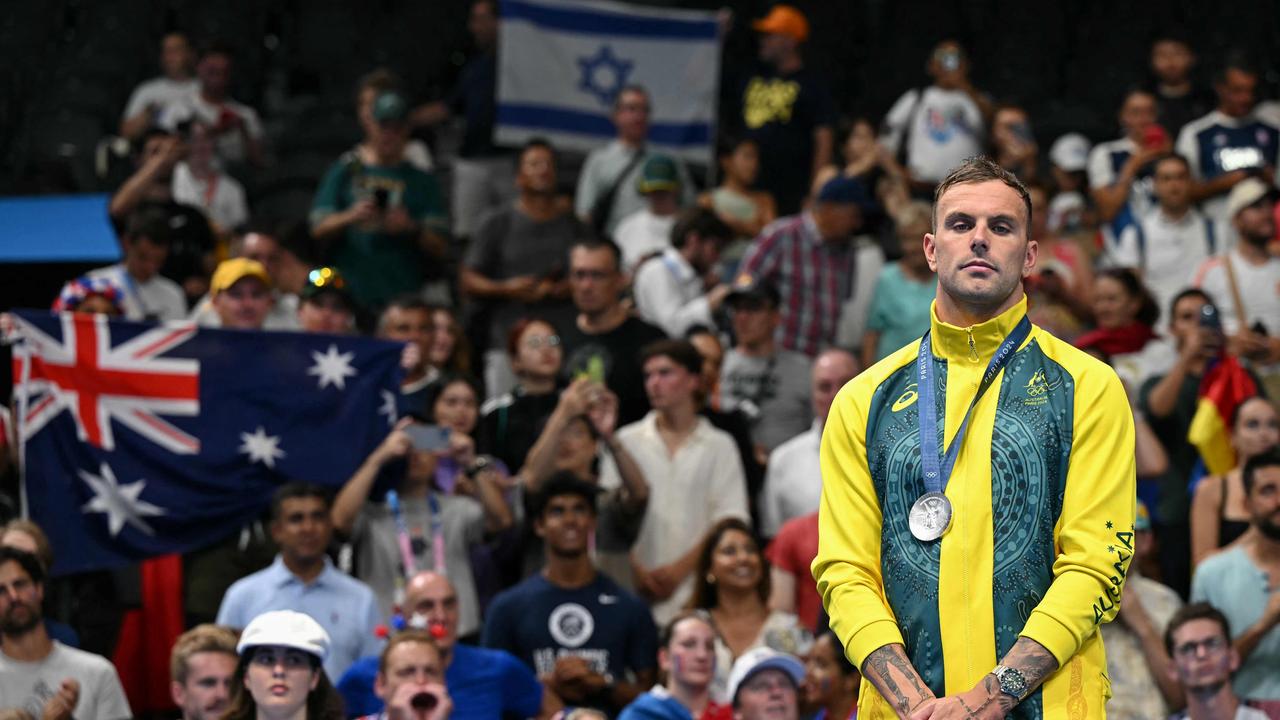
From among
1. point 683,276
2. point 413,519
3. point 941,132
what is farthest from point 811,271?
point 413,519

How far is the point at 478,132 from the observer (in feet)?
47.3

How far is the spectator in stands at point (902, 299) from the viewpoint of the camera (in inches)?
458

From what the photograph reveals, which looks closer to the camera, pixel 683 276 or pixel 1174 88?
pixel 683 276

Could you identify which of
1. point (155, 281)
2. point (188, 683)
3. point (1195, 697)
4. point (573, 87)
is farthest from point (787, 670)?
point (573, 87)

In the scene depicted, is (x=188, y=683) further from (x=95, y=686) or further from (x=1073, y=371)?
(x=1073, y=371)

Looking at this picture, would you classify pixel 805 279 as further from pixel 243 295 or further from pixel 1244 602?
pixel 1244 602

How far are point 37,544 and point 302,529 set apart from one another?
3.60ft

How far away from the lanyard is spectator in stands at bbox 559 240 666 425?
19.5 ft

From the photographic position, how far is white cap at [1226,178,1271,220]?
12.2 metres

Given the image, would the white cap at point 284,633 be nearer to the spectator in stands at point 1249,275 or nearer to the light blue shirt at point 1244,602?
the light blue shirt at point 1244,602

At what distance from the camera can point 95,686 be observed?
318 inches

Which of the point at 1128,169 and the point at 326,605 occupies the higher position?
the point at 1128,169

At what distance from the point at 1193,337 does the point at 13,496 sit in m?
5.99

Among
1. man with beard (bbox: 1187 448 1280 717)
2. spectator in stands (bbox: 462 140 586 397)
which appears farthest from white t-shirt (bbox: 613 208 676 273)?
man with beard (bbox: 1187 448 1280 717)
